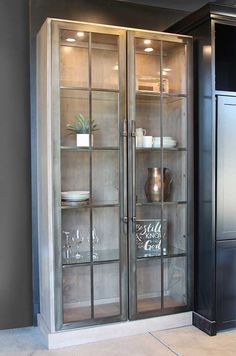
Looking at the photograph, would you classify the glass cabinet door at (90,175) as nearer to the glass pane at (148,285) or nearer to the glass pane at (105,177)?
the glass pane at (105,177)

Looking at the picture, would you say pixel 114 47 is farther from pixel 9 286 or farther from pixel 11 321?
pixel 11 321

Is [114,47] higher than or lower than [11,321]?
higher

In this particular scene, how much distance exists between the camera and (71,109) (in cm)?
298

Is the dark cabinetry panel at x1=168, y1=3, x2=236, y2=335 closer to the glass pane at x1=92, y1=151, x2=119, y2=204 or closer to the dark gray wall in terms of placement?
the glass pane at x1=92, y1=151, x2=119, y2=204

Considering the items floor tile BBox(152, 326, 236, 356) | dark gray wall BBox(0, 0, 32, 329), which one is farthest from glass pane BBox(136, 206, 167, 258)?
dark gray wall BBox(0, 0, 32, 329)

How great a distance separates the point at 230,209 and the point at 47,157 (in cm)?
149

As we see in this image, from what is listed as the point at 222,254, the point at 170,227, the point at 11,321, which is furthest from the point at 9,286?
the point at 222,254

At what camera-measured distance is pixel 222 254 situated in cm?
306

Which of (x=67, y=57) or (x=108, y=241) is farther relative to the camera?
(x=108, y=241)

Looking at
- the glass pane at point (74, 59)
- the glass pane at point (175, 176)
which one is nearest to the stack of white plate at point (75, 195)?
the glass pane at point (175, 176)

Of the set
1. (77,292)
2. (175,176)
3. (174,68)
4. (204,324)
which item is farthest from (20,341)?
(174,68)

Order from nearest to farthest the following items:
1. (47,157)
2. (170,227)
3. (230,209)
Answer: (47,157) → (230,209) → (170,227)

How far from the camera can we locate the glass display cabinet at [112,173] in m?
2.89

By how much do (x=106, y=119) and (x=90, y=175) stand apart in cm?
46
